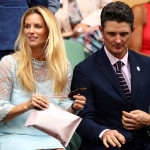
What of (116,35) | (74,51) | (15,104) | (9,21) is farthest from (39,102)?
(74,51)

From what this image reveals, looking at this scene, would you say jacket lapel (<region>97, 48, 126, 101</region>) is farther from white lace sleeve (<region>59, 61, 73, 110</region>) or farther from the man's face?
white lace sleeve (<region>59, 61, 73, 110</region>)

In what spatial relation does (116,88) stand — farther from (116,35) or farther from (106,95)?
(116,35)

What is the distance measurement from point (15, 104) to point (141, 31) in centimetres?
141

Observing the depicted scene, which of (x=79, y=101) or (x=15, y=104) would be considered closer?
(x=79, y=101)

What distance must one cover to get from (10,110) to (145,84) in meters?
0.79

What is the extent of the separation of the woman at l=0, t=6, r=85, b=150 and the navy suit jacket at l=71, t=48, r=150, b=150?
0.44 ft

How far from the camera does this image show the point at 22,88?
234 centimetres

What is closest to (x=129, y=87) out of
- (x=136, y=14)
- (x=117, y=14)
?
(x=117, y=14)

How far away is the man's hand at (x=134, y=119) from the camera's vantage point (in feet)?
7.14

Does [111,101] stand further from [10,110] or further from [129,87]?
[10,110]

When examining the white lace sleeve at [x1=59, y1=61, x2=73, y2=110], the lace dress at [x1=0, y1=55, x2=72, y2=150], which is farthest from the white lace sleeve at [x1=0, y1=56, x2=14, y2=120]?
the white lace sleeve at [x1=59, y1=61, x2=73, y2=110]

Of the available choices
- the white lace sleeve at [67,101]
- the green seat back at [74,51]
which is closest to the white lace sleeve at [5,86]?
the white lace sleeve at [67,101]

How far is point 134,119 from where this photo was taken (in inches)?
86.2

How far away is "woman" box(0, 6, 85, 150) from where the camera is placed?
223cm
